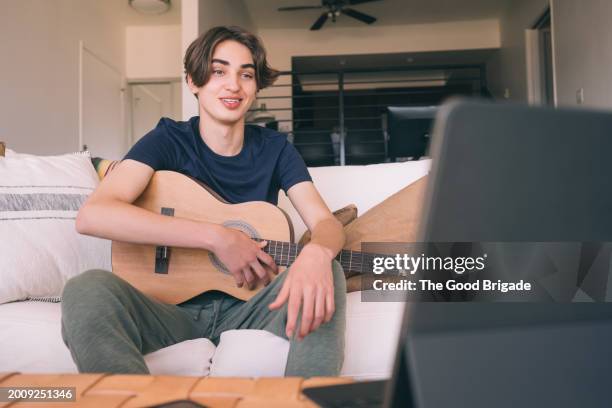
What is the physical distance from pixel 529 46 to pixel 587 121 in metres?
6.05

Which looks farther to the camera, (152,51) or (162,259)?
(152,51)

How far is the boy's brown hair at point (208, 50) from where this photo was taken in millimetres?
1431

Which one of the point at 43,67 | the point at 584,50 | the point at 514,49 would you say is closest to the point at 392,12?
the point at 514,49

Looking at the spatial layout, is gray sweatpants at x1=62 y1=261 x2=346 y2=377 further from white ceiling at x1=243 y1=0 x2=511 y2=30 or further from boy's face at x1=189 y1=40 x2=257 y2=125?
white ceiling at x1=243 y1=0 x2=511 y2=30

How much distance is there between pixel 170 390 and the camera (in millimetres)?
494

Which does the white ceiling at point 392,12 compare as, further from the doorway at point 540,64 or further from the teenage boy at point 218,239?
the teenage boy at point 218,239

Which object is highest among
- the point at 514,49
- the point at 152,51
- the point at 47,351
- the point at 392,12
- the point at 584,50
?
the point at 392,12

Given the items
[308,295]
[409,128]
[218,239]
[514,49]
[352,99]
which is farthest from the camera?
[352,99]

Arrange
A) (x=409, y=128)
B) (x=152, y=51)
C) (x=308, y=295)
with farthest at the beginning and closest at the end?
(x=152, y=51) < (x=409, y=128) < (x=308, y=295)

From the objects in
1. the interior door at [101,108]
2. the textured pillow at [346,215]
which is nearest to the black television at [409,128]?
the textured pillow at [346,215]

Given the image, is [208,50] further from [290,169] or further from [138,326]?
[138,326]

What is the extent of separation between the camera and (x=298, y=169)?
1.43m

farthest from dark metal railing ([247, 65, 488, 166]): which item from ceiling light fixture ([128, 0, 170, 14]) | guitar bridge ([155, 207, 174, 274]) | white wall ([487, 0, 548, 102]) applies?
guitar bridge ([155, 207, 174, 274])

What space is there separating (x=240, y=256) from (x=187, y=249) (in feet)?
0.76
